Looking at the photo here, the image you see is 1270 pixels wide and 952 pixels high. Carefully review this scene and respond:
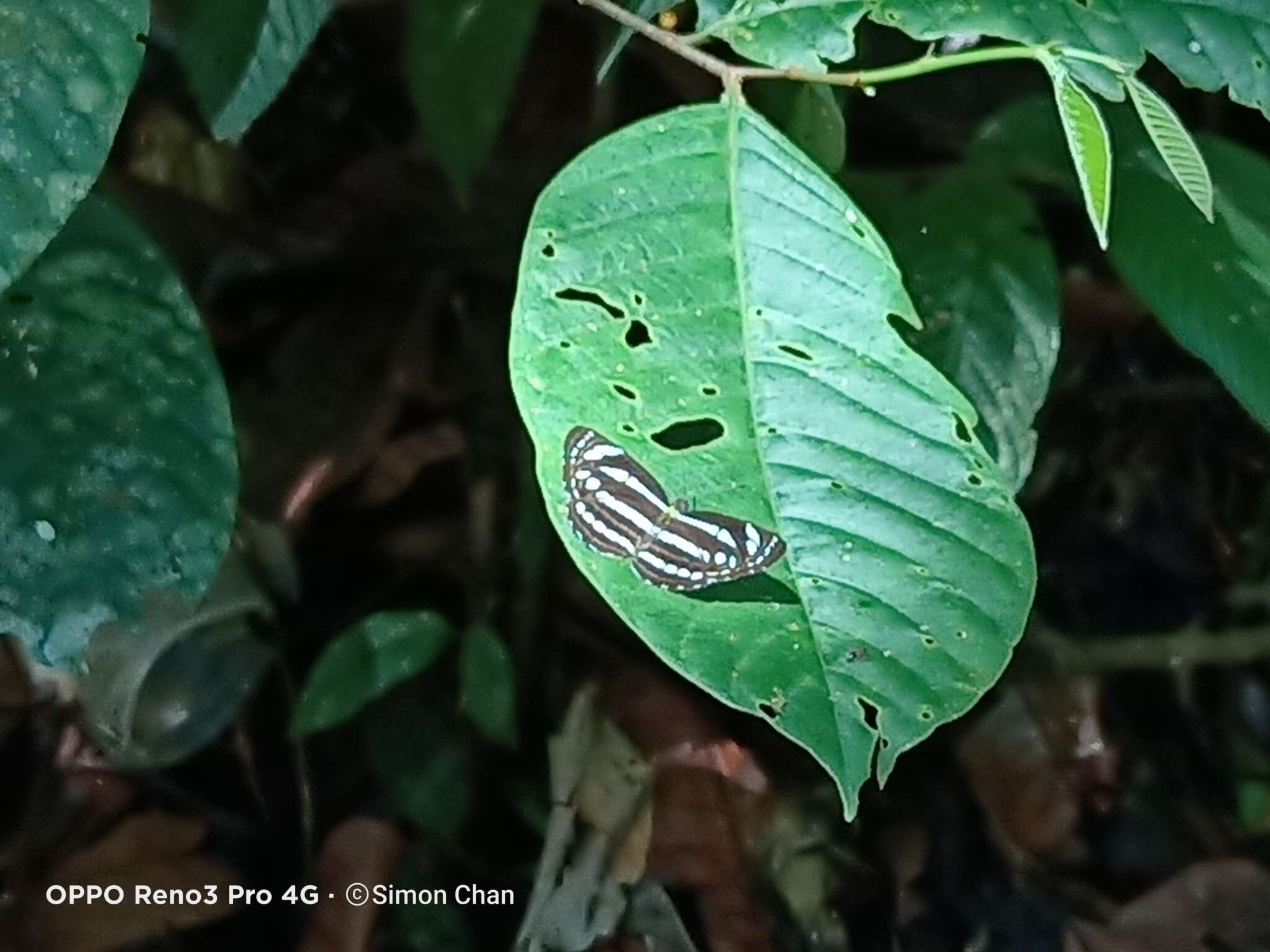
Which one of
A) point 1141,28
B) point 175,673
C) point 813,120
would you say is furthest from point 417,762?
point 1141,28

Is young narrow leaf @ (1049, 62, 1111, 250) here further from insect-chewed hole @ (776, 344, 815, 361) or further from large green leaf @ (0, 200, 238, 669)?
large green leaf @ (0, 200, 238, 669)

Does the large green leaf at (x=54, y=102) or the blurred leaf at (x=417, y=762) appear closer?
the large green leaf at (x=54, y=102)

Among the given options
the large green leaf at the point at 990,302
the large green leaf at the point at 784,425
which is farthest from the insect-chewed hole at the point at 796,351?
the large green leaf at the point at 990,302

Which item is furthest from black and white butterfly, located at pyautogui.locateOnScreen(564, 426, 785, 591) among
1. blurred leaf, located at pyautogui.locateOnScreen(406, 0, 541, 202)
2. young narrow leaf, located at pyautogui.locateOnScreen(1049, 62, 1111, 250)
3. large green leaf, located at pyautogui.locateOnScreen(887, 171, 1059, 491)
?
blurred leaf, located at pyautogui.locateOnScreen(406, 0, 541, 202)

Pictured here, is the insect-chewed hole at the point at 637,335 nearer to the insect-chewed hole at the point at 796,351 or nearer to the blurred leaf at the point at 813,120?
the insect-chewed hole at the point at 796,351

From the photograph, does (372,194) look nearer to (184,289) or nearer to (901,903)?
(184,289)

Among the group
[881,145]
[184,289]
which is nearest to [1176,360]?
[881,145]
